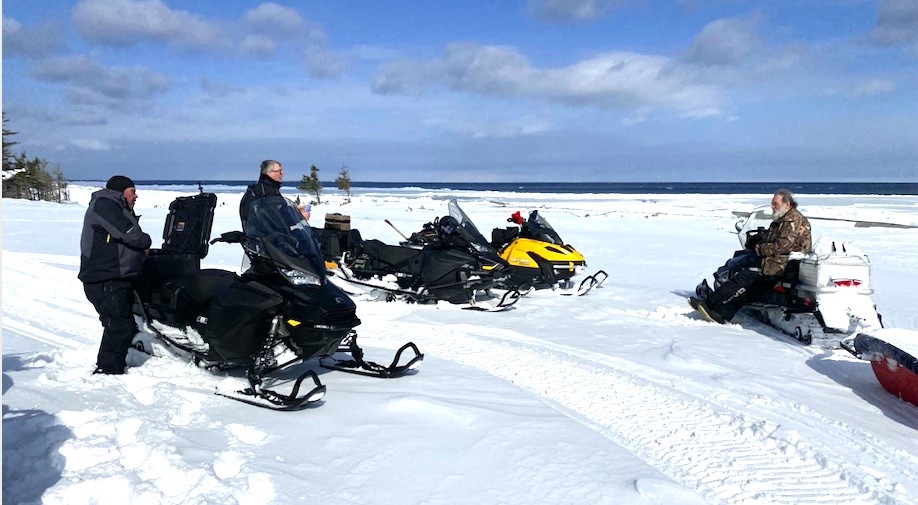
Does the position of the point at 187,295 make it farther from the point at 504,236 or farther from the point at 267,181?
the point at 504,236

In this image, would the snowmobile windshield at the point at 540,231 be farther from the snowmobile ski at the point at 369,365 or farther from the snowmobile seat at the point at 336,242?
the snowmobile ski at the point at 369,365

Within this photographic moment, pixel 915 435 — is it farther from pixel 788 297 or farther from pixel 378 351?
pixel 378 351

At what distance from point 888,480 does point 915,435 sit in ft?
3.41

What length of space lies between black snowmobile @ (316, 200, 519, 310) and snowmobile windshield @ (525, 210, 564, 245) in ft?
3.80

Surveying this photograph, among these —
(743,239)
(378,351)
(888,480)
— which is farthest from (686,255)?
(888,480)

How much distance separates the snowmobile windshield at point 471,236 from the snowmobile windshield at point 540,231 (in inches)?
48.2

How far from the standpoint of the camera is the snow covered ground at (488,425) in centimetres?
308

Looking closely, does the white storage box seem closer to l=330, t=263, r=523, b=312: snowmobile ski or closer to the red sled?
the red sled

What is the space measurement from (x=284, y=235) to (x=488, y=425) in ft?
6.21

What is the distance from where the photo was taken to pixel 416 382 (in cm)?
478

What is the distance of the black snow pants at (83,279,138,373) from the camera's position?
4660 mm

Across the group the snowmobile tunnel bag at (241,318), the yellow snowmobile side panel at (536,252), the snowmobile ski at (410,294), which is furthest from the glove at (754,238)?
the snowmobile tunnel bag at (241,318)

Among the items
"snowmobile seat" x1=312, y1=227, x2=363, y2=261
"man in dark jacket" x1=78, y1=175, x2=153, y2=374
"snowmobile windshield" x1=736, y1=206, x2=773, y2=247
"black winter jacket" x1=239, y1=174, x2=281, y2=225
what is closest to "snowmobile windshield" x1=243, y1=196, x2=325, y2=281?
"man in dark jacket" x1=78, y1=175, x2=153, y2=374

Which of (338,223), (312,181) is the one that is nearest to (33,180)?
(312,181)
